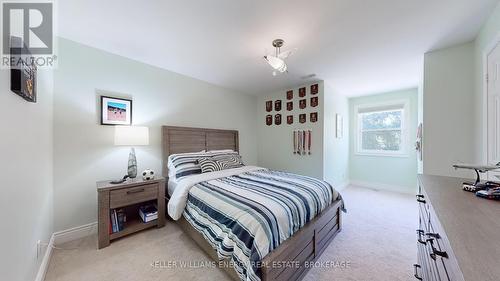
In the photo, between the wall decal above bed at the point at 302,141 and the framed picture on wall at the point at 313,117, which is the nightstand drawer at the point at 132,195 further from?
the framed picture on wall at the point at 313,117

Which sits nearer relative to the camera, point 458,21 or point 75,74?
point 458,21

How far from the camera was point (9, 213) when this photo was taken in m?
1.03

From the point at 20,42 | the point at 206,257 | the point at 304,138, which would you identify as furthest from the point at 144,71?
the point at 304,138

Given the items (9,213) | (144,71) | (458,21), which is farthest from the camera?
(144,71)

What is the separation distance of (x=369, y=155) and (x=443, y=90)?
2.51 metres

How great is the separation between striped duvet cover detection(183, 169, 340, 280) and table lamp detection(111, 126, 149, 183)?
93cm

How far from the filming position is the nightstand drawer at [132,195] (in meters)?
2.08

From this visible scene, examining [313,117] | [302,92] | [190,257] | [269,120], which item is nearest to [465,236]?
[190,257]

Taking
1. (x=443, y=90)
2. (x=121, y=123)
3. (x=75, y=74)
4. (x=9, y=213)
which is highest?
(x=75, y=74)

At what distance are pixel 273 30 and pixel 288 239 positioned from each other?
206 centimetres

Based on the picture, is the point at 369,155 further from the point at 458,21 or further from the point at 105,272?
the point at 105,272

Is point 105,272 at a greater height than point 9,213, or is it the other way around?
point 9,213

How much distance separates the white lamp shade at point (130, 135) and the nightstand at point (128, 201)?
0.51m

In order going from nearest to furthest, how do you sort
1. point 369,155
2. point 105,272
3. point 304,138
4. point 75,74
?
point 105,272, point 75,74, point 304,138, point 369,155
